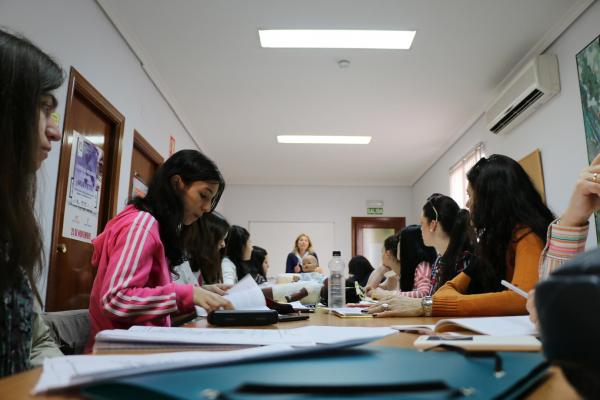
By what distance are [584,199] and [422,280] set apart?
5.91 ft

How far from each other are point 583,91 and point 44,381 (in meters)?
3.21

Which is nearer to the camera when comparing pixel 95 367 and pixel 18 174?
pixel 95 367

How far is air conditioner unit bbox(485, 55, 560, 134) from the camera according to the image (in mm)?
3043

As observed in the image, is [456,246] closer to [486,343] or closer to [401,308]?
[401,308]

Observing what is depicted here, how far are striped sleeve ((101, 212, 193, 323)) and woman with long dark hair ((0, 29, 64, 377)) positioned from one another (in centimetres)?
33

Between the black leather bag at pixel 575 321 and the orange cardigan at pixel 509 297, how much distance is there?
105 centimetres

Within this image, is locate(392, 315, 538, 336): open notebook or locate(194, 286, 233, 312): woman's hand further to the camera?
locate(194, 286, 233, 312): woman's hand

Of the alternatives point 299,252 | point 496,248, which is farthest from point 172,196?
point 299,252

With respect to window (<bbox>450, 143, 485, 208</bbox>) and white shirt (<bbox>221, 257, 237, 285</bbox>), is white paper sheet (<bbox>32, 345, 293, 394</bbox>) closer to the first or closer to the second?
white shirt (<bbox>221, 257, 237, 285</bbox>)

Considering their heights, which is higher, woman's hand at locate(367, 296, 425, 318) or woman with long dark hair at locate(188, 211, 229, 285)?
woman with long dark hair at locate(188, 211, 229, 285)

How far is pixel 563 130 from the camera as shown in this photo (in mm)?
3000

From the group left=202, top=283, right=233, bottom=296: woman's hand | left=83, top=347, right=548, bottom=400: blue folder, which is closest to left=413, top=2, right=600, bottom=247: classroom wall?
left=202, top=283, right=233, bottom=296: woman's hand

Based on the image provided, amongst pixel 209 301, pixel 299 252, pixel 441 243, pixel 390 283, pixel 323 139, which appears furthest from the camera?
pixel 299 252

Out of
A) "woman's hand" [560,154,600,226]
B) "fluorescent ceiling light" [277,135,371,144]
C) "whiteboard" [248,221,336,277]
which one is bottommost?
"woman's hand" [560,154,600,226]
